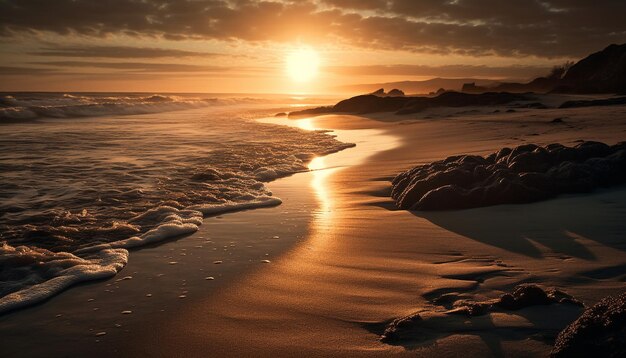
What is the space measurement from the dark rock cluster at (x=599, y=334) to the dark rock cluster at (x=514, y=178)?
366 cm

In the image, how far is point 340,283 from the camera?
140 inches

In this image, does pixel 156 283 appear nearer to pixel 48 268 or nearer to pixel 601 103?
pixel 48 268

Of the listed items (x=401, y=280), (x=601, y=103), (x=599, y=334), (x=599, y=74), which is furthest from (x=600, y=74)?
(x=599, y=334)

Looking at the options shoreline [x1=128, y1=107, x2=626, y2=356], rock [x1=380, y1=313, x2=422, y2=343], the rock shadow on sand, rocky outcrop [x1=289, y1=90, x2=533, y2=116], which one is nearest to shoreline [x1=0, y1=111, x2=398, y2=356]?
shoreline [x1=128, y1=107, x2=626, y2=356]

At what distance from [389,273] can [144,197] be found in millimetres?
4753

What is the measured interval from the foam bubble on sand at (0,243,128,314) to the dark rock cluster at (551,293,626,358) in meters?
3.53

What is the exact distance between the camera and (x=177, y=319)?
10.1 ft

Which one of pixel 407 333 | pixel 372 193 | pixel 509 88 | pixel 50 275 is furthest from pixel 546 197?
pixel 509 88

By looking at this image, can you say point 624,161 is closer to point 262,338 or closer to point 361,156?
point 262,338

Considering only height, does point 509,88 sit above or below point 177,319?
above

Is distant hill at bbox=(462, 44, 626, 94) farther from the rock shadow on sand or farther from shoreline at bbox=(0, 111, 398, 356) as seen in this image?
shoreline at bbox=(0, 111, 398, 356)

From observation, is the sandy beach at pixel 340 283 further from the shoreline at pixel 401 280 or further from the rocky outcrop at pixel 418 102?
the rocky outcrop at pixel 418 102

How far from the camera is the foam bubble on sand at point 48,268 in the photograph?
11.7ft

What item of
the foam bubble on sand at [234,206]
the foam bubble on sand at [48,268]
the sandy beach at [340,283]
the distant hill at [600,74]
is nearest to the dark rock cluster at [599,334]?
the sandy beach at [340,283]
